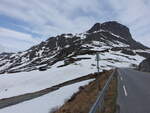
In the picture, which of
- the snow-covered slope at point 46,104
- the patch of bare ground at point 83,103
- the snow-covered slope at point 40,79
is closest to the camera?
the patch of bare ground at point 83,103

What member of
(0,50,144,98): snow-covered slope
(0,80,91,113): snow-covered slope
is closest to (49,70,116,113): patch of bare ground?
(0,80,91,113): snow-covered slope

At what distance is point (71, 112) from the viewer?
32.3ft

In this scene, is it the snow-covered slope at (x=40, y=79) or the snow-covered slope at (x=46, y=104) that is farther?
the snow-covered slope at (x=40, y=79)

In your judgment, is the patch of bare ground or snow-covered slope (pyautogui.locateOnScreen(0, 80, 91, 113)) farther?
snow-covered slope (pyautogui.locateOnScreen(0, 80, 91, 113))

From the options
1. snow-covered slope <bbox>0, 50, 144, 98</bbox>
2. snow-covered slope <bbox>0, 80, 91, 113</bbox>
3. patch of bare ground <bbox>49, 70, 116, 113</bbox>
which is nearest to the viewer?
patch of bare ground <bbox>49, 70, 116, 113</bbox>

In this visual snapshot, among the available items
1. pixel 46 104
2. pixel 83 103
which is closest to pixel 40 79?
pixel 46 104

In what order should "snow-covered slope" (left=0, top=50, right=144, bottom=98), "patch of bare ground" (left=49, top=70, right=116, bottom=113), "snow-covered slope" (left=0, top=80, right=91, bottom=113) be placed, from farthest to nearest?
"snow-covered slope" (left=0, top=50, right=144, bottom=98) < "snow-covered slope" (left=0, top=80, right=91, bottom=113) < "patch of bare ground" (left=49, top=70, right=116, bottom=113)

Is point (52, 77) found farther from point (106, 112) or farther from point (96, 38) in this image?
point (96, 38)

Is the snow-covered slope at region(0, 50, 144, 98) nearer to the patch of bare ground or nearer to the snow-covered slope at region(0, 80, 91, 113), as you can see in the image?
the snow-covered slope at region(0, 80, 91, 113)

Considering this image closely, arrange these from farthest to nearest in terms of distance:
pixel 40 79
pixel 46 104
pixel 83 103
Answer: pixel 40 79
pixel 46 104
pixel 83 103

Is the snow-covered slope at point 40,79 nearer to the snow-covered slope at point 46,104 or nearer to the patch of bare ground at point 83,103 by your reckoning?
the snow-covered slope at point 46,104

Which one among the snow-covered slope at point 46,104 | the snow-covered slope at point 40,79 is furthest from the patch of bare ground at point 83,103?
the snow-covered slope at point 40,79

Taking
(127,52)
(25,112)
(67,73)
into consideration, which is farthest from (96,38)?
(25,112)

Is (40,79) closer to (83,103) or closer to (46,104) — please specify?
(46,104)
